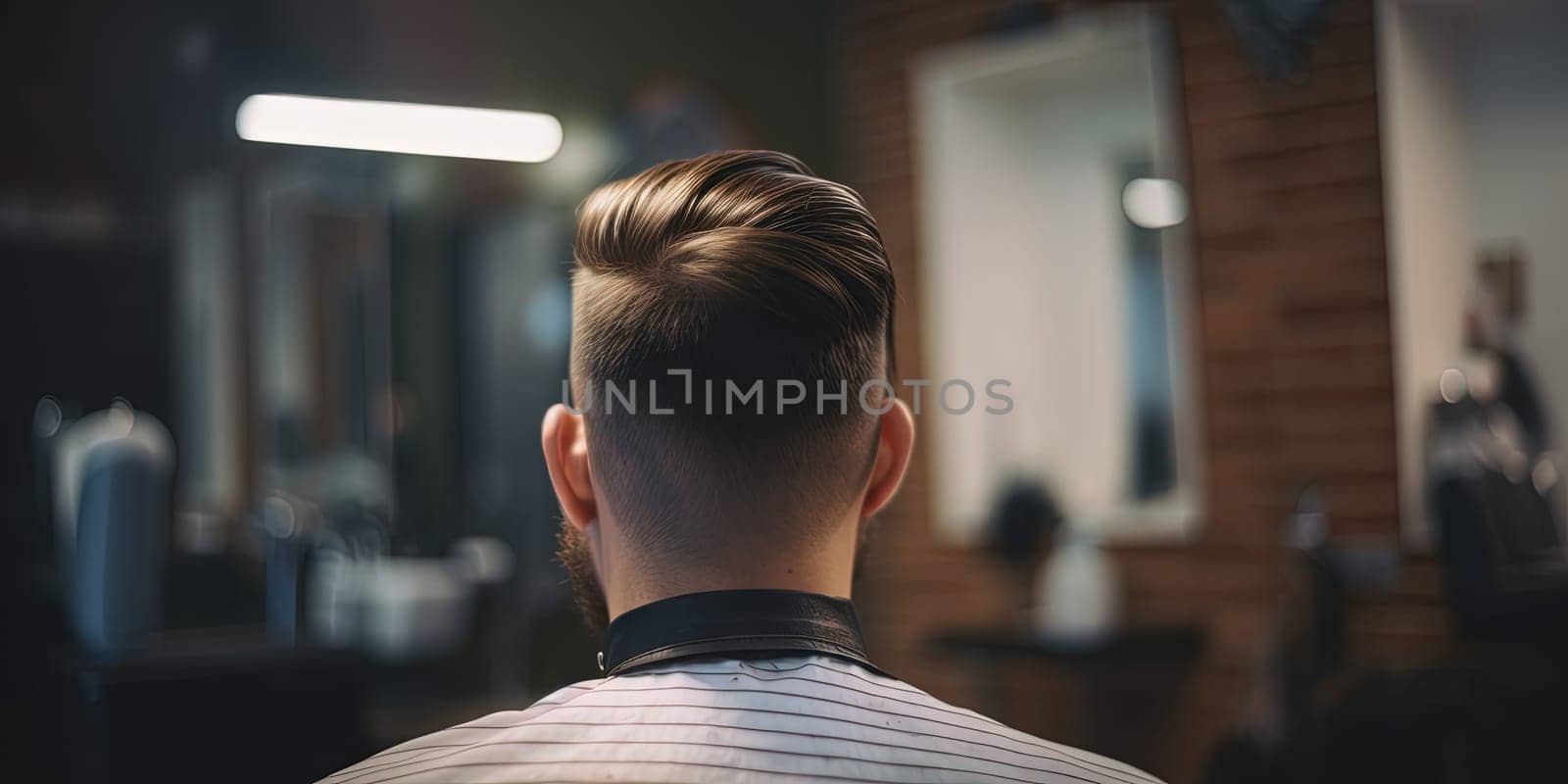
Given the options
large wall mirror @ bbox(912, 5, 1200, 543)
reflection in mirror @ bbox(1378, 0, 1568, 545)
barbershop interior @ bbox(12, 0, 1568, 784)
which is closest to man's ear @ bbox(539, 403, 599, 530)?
barbershop interior @ bbox(12, 0, 1568, 784)

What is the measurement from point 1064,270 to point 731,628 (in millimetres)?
2848

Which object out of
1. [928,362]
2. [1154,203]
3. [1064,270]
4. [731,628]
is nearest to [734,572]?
[731,628]

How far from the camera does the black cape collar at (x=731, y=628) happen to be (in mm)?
867

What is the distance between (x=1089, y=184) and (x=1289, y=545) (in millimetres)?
1205

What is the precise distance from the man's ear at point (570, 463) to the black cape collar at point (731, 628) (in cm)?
10

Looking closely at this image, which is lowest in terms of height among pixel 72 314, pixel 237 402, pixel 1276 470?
pixel 1276 470

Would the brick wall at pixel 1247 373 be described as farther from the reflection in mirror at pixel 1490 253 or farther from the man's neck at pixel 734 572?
the man's neck at pixel 734 572

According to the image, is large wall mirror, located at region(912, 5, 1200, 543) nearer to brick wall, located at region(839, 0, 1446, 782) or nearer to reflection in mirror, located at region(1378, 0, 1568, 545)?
brick wall, located at region(839, 0, 1446, 782)

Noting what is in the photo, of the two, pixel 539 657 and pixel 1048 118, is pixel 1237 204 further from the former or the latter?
pixel 539 657

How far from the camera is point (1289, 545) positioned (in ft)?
9.35

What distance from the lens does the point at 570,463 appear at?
94 centimetres

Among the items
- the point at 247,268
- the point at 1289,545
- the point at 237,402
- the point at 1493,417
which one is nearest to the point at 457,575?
the point at 237,402

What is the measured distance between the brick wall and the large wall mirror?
7 cm

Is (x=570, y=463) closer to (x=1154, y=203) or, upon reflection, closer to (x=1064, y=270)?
(x=1154, y=203)
